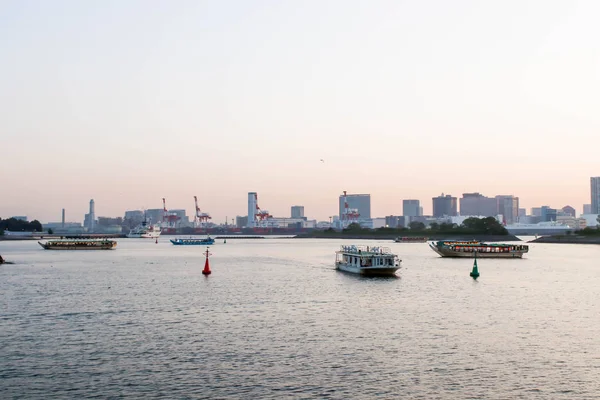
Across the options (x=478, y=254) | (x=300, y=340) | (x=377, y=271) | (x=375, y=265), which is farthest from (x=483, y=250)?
(x=300, y=340)

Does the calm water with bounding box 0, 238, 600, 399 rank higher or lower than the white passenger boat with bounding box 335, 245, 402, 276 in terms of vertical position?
lower

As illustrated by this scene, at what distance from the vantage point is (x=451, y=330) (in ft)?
159

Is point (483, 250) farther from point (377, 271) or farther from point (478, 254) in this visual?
point (377, 271)

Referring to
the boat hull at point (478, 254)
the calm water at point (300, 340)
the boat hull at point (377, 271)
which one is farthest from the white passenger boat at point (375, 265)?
the boat hull at point (478, 254)

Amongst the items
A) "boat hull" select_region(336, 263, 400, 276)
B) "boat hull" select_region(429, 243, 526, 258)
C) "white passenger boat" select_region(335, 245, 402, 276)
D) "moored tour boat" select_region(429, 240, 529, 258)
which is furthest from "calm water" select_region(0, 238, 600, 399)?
"moored tour boat" select_region(429, 240, 529, 258)

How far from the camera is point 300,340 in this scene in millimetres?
44406

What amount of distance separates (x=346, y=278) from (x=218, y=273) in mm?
21403

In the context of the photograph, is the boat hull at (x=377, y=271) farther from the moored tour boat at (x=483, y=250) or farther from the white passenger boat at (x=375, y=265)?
the moored tour boat at (x=483, y=250)

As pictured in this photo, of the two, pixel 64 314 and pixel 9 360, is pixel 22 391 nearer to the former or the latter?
pixel 9 360

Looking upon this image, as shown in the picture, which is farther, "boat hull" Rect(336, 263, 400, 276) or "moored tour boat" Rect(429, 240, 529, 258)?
"moored tour boat" Rect(429, 240, 529, 258)

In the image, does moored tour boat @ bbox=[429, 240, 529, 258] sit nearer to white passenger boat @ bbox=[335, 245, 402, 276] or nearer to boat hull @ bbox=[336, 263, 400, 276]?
white passenger boat @ bbox=[335, 245, 402, 276]

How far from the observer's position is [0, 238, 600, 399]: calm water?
3294cm

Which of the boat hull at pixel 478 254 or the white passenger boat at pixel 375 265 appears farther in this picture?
the boat hull at pixel 478 254

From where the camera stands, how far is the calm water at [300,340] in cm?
3294
